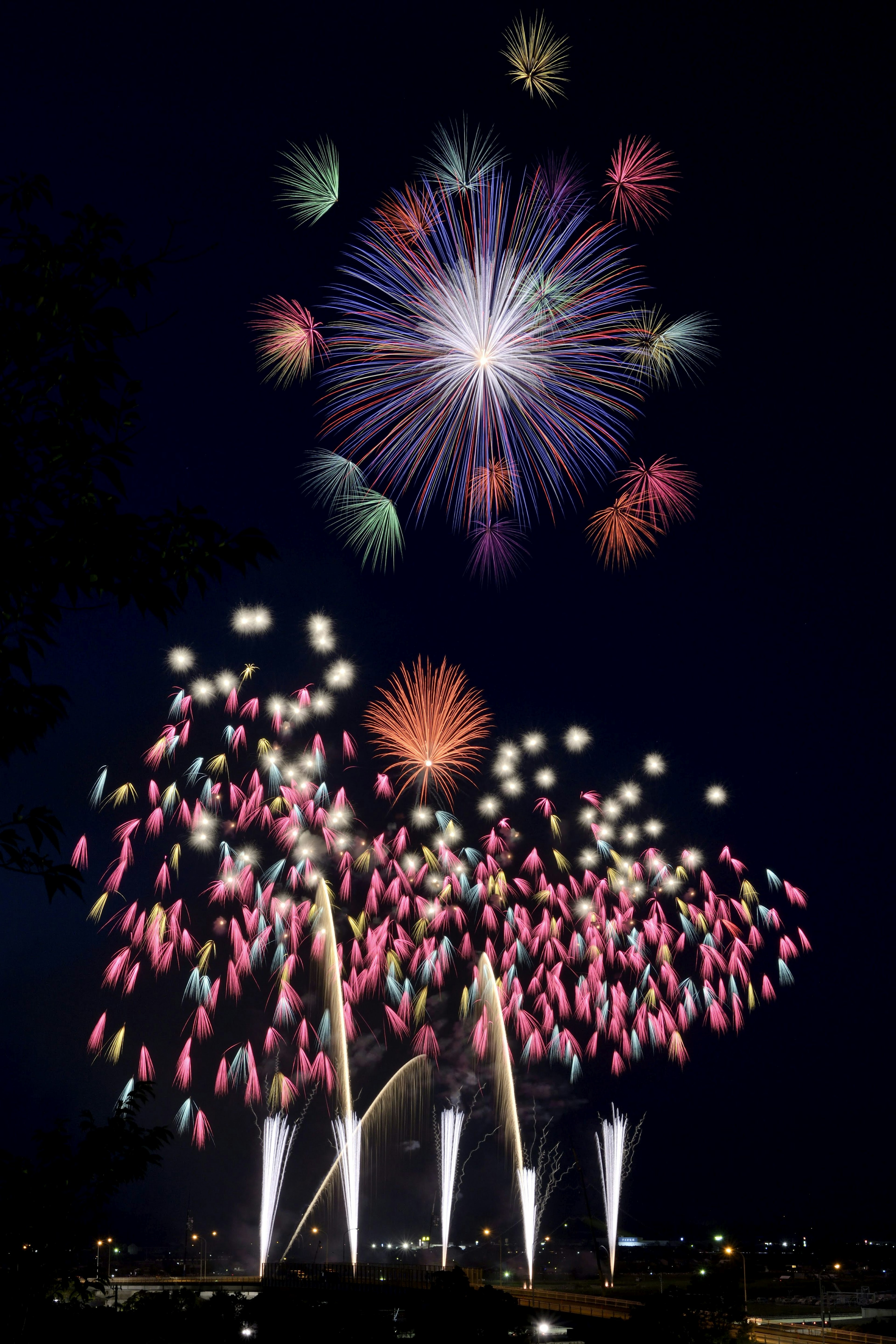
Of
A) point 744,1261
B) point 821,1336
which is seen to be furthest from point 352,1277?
point 821,1336

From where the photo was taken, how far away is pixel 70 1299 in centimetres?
1298

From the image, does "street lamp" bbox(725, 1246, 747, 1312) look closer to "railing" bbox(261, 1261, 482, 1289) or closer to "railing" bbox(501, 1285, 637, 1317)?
"railing" bbox(501, 1285, 637, 1317)

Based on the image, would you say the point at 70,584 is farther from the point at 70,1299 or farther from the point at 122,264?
the point at 70,1299

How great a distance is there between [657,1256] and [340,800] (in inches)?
5895

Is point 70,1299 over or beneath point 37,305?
beneath

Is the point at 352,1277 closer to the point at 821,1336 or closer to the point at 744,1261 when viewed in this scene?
the point at 744,1261

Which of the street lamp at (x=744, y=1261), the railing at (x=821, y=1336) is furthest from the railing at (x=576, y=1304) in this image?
the street lamp at (x=744, y=1261)

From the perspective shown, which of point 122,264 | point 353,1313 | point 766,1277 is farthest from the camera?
point 766,1277

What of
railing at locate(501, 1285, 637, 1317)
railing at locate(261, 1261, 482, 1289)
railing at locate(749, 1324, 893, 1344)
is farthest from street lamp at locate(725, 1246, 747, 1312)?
railing at locate(261, 1261, 482, 1289)

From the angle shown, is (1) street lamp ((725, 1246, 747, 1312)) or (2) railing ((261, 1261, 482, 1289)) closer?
(1) street lamp ((725, 1246, 747, 1312))

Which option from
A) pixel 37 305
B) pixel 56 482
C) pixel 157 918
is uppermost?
pixel 157 918

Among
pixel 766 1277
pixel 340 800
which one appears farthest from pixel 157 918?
pixel 766 1277

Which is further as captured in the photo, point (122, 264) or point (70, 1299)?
point (70, 1299)

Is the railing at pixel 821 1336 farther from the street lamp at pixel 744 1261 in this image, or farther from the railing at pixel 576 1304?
the railing at pixel 576 1304
